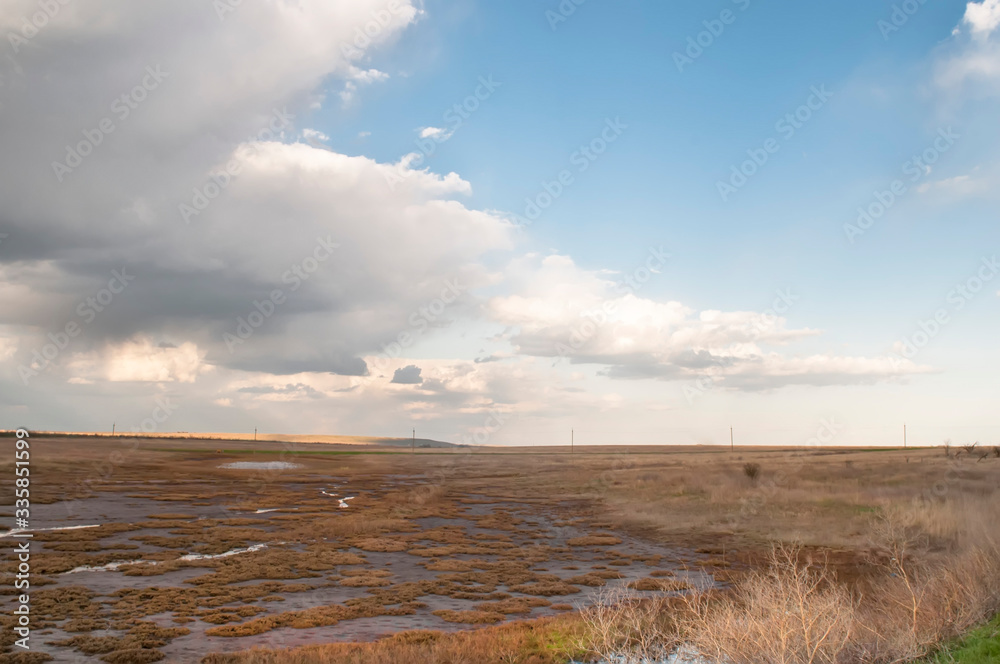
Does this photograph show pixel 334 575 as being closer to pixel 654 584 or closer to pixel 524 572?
pixel 524 572

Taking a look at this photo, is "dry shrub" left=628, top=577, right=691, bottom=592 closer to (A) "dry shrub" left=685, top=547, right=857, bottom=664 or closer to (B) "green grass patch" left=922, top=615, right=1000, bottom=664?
(A) "dry shrub" left=685, top=547, right=857, bottom=664

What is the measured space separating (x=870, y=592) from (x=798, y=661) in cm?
1011

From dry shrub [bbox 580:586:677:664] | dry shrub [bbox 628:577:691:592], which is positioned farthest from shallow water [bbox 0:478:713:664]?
dry shrub [bbox 580:586:677:664]

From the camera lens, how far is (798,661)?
413 inches

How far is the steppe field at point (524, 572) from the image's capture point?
12.8 meters

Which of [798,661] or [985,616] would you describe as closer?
[798,661]

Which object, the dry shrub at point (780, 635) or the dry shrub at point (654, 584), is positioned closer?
the dry shrub at point (780, 635)

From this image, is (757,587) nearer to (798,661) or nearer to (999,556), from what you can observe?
(798,661)

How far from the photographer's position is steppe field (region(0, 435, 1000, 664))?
12789mm

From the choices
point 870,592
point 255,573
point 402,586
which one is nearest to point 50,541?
point 255,573

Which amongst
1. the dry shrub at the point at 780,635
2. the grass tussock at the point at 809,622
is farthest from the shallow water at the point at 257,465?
the dry shrub at the point at 780,635

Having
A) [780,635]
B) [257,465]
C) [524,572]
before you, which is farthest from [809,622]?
[257,465]

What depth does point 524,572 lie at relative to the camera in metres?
23.1

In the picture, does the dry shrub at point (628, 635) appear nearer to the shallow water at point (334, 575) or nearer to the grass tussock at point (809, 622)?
the grass tussock at point (809, 622)
